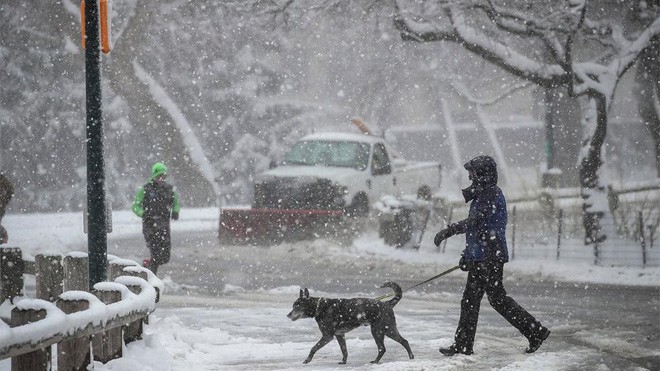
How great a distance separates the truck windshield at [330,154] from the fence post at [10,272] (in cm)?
1034

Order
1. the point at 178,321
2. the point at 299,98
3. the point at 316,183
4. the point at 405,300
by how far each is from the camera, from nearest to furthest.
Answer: the point at 178,321, the point at 405,300, the point at 316,183, the point at 299,98

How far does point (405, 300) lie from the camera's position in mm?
13414

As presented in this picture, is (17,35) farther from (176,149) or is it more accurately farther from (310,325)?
(310,325)

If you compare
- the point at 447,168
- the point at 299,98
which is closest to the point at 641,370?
the point at 299,98

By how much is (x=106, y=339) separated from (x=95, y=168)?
7.02ft

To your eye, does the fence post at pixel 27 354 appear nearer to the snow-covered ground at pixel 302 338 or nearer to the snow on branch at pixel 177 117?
the snow-covered ground at pixel 302 338

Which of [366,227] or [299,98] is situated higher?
[299,98]

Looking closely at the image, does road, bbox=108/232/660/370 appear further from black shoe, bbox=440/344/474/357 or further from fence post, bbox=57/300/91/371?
fence post, bbox=57/300/91/371

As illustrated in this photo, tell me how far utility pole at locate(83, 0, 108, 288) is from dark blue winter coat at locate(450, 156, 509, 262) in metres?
3.34

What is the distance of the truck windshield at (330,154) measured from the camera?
2041 cm

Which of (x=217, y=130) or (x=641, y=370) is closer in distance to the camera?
(x=641, y=370)

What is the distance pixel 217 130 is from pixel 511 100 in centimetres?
2624

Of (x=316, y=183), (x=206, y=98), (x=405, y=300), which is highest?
(x=206, y=98)

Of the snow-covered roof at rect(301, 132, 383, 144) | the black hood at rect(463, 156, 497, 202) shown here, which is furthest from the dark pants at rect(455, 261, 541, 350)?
the snow-covered roof at rect(301, 132, 383, 144)
